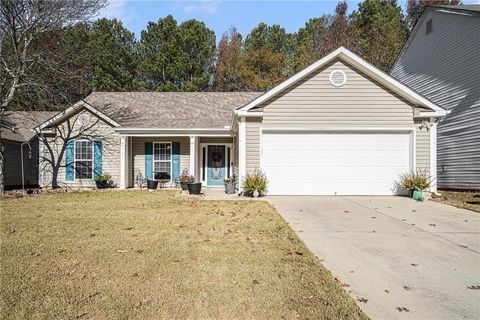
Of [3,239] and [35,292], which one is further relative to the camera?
[3,239]

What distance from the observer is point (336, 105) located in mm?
11953

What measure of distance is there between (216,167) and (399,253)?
39.0 ft

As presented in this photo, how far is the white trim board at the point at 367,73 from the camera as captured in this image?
1158 cm

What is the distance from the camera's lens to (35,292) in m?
3.60

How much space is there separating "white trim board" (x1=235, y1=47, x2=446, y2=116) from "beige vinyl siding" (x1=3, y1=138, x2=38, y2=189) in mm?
13905

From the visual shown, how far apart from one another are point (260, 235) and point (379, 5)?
3194 centimetres

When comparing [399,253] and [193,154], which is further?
[193,154]

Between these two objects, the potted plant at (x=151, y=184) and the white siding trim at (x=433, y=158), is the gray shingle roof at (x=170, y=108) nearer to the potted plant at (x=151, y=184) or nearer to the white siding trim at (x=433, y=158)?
the potted plant at (x=151, y=184)

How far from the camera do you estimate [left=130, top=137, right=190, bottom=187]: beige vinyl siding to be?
53.6 feet

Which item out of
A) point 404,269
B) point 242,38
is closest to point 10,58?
point 404,269

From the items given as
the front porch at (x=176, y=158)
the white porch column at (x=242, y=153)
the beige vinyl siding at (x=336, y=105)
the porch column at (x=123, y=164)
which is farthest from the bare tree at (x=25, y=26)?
the beige vinyl siding at (x=336, y=105)

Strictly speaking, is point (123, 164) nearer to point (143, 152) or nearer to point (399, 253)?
point (143, 152)

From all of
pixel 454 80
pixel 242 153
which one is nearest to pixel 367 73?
pixel 242 153

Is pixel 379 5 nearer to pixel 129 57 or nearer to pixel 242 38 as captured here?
pixel 242 38
